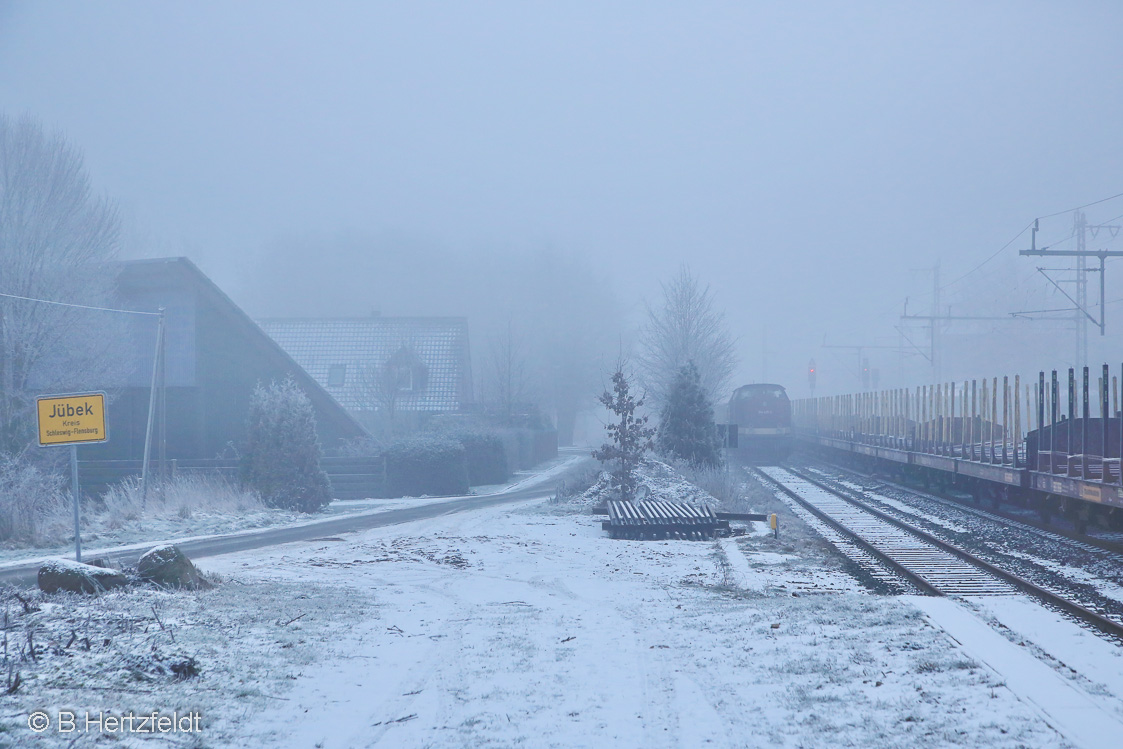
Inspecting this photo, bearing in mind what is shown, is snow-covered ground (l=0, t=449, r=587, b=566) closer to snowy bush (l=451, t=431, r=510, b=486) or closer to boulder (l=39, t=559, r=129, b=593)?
boulder (l=39, t=559, r=129, b=593)

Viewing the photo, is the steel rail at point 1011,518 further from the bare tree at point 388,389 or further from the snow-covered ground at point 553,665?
the bare tree at point 388,389

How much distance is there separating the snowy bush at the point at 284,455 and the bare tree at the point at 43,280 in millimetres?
5970

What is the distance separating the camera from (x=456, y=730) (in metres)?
5.23

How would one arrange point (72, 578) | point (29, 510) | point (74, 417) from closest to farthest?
point (72, 578) < point (74, 417) < point (29, 510)

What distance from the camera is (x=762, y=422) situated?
4225 cm

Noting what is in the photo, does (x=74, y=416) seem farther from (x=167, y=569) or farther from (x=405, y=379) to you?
(x=405, y=379)

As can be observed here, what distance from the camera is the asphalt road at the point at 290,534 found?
12356 mm

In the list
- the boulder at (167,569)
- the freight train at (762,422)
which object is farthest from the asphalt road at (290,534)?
the freight train at (762,422)

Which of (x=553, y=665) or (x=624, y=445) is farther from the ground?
(x=624, y=445)

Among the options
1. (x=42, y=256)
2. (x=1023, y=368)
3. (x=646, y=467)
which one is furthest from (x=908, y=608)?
(x=1023, y=368)

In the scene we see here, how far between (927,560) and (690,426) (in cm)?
1162

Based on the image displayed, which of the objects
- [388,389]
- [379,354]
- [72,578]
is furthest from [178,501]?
[379,354]

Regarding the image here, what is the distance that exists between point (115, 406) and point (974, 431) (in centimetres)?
2539

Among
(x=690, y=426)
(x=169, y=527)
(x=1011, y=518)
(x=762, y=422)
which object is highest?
(x=690, y=426)
